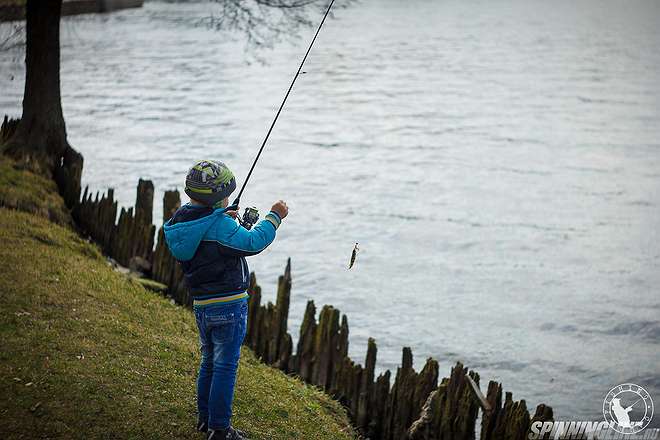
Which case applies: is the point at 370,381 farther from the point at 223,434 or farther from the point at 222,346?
the point at 222,346

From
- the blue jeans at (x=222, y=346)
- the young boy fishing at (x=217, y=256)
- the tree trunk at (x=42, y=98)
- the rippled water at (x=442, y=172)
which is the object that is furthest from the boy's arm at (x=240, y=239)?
the tree trunk at (x=42, y=98)

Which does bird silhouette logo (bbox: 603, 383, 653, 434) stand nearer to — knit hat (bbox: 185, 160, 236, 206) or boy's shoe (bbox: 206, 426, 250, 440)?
boy's shoe (bbox: 206, 426, 250, 440)

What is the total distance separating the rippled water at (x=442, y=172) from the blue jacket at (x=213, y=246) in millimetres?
5514

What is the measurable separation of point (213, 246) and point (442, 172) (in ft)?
46.3

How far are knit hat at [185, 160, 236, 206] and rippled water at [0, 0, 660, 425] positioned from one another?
18.6 ft

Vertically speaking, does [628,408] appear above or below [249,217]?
below

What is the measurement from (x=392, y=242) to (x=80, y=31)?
29.1 meters

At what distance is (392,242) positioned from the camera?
47.3ft

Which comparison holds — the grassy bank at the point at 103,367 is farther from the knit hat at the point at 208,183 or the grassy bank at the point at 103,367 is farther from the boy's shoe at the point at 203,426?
the knit hat at the point at 208,183

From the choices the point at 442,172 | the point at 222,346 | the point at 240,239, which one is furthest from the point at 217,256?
the point at 442,172

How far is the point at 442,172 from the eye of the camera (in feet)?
61.2

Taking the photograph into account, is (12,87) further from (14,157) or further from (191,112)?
(14,157)

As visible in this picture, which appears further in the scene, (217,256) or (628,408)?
(628,408)

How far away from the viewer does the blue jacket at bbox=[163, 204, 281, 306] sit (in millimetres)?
4895
